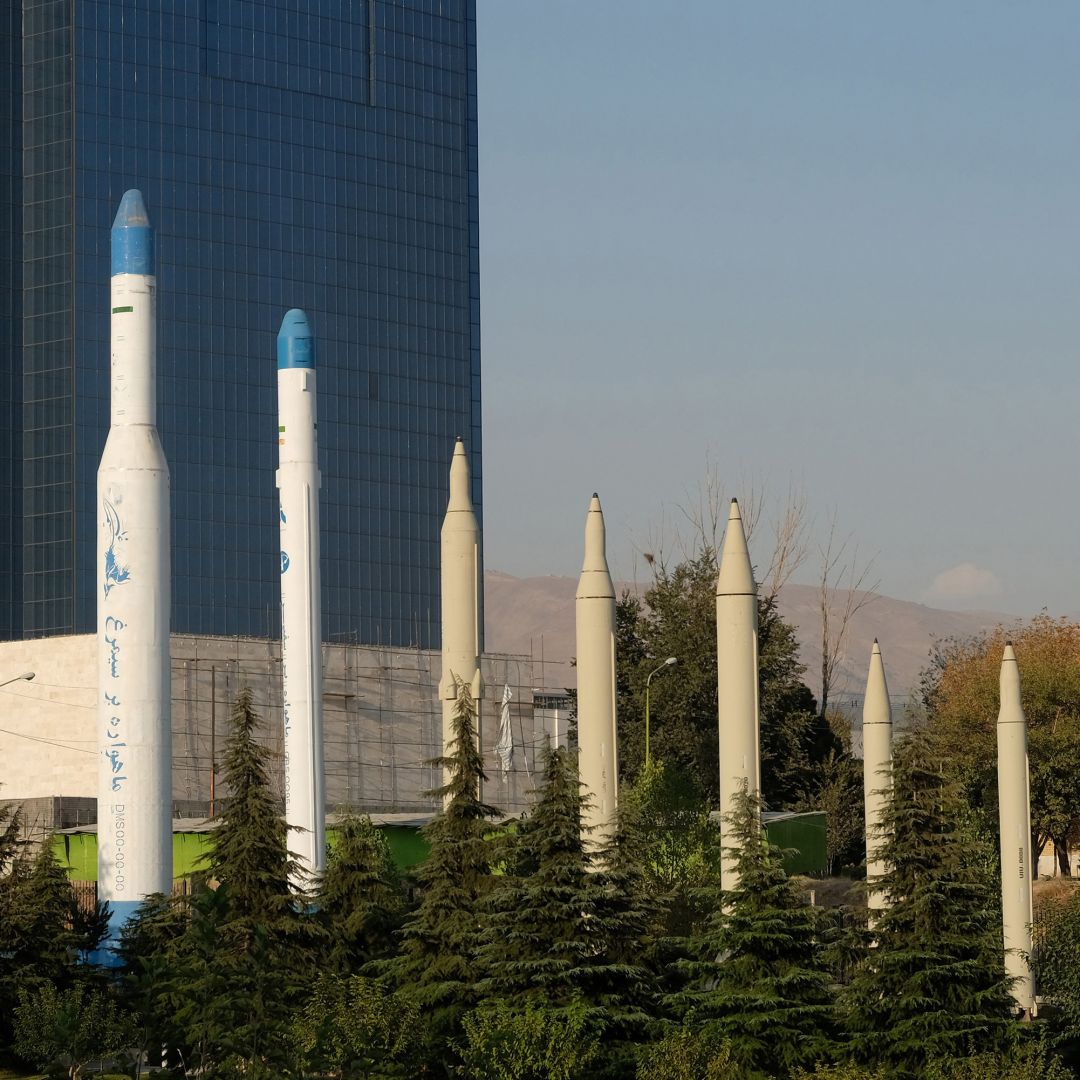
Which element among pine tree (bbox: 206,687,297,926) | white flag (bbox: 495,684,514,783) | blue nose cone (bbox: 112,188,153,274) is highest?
blue nose cone (bbox: 112,188,153,274)

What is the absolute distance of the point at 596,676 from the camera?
51.6 m

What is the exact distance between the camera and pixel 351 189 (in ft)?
493

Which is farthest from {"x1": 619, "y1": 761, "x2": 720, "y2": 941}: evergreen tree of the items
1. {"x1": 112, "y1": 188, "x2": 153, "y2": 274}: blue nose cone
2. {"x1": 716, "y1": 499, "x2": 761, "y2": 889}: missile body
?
{"x1": 112, "y1": 188, "x2": 153, "y2": 274}: blue nose cone

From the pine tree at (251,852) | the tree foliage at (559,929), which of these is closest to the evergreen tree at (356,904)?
the pine tree at (251,852)

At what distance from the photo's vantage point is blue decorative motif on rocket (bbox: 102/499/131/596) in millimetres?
51500

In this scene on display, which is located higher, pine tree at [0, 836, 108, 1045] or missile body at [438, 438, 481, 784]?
missile body at [438, 438, 481, 784]

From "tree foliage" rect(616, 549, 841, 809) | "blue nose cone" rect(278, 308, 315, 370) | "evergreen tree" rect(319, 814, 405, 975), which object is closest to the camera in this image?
"evergreen tree" rect(319, 814, 405, 975)

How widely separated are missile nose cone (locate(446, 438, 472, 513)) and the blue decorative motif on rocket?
8662 millimetres

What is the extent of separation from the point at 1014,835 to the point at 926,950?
17.0 m

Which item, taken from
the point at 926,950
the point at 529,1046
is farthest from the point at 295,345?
the point at 529,1046

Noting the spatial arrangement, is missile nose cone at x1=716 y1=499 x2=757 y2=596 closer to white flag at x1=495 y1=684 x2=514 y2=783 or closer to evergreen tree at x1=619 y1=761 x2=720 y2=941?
evergreen tree at x1=619 y1=761 x2=720 y2=941

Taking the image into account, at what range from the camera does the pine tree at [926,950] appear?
41031 millimetres

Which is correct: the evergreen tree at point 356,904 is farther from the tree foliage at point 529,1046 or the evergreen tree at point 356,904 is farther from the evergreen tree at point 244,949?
the tree foliage at point 529,1046

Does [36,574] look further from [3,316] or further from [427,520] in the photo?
[427,520]
